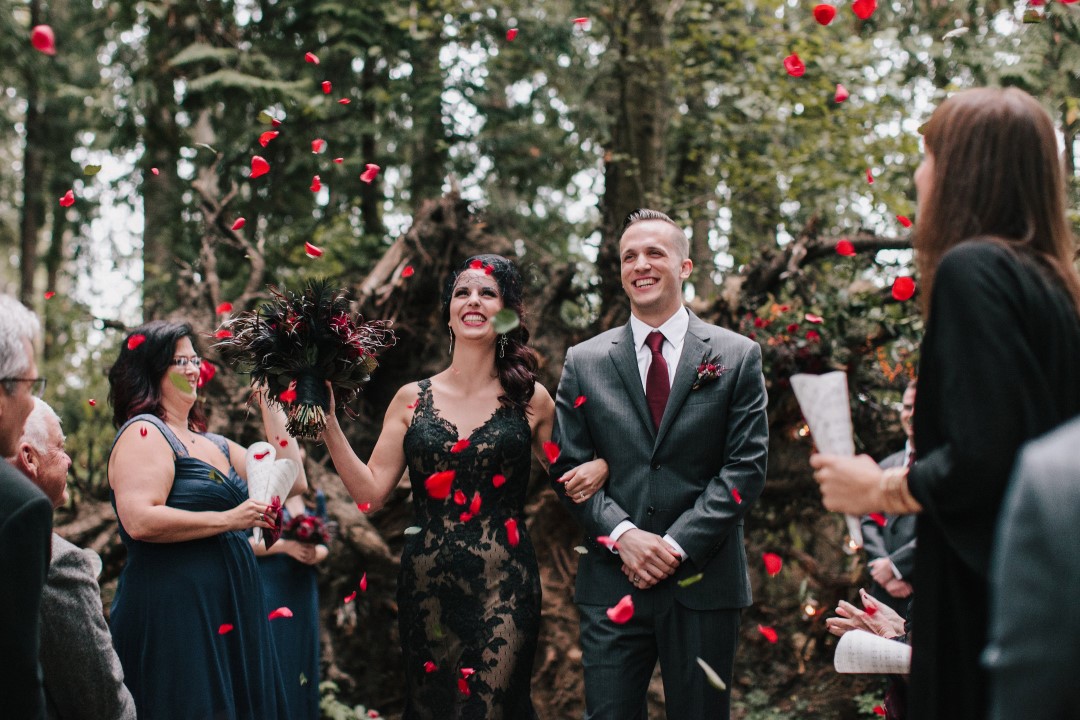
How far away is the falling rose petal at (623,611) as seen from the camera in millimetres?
3488

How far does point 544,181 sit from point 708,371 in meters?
7.32

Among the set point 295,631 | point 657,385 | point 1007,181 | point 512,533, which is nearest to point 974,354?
point 1007,181

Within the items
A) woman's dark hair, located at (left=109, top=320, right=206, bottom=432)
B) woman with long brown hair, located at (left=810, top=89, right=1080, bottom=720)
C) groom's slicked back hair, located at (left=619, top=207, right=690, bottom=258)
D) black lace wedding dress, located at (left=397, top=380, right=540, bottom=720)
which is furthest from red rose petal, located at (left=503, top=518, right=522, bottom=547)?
woman with long brown hair, located at (left=810, top=89, right=1080, bottom=720)

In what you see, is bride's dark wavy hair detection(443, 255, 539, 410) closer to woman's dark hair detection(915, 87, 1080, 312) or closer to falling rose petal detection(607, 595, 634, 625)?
falling rose petal detection(607, 595, 634, 625)

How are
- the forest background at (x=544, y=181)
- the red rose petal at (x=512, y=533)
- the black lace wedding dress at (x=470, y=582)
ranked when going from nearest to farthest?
1. the black lace wedding dress at (x=470, y=582)
2. the red rose petal at (x=512, y=533)
3. the forest background at (x=544, y=181)

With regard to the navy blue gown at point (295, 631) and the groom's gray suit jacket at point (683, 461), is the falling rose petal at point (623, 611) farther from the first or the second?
the navy blue gown at point (295, 631)

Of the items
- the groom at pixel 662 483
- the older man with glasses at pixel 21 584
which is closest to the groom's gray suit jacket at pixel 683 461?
the groom at pixel 662 483

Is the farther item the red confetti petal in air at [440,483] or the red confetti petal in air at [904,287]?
the red confetti petal in air at [904,287]

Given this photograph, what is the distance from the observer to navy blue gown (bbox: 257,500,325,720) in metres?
5.31

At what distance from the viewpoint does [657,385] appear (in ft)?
12.4

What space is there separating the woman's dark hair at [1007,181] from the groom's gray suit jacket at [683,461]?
61.9 inches

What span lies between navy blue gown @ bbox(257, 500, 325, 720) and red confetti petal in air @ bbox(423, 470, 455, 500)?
1727 mm

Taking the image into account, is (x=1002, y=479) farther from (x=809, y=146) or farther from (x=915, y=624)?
(x=809, y=146)

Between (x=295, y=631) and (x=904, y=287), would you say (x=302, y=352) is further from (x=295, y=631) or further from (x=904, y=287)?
(x=904, y=287)
